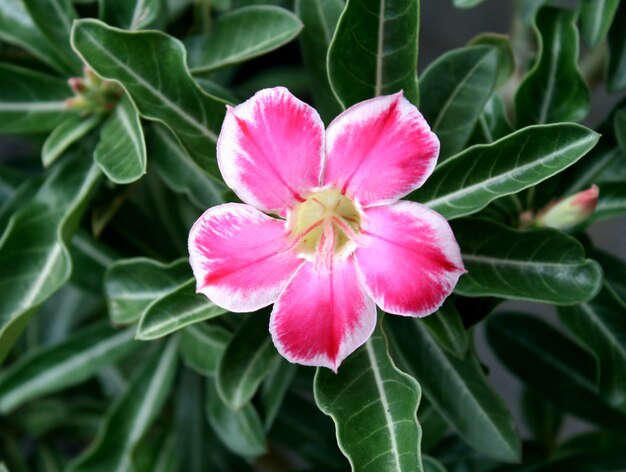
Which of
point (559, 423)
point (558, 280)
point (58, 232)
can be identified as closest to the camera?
point (558, 280)

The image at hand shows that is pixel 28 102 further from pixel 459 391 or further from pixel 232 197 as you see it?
pixel 459 391

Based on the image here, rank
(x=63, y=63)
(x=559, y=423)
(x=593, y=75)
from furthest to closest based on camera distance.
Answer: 1. (x=559, y=423)
2. (x=593, y=75)
3. (x=63, y=63)

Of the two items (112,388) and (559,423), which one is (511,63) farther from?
(112,388)

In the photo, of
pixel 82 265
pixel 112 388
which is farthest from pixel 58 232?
pixel 112 388

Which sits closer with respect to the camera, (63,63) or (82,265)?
(63,63)

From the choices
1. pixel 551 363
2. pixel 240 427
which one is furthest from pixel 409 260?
pixel 551 363

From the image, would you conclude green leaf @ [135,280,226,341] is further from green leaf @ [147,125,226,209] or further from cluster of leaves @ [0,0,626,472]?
green leaf @ [147,125,226,209]

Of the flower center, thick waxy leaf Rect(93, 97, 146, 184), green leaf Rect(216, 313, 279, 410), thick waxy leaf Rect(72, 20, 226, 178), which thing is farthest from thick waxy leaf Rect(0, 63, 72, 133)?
the flower center

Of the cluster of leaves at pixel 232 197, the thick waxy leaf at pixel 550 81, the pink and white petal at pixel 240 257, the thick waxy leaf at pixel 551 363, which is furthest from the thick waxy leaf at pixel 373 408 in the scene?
the thick waxy leaf at pixel 551 363

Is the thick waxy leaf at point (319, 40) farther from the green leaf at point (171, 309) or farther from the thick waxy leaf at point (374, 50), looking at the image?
the green leaf at point (171, 309)
